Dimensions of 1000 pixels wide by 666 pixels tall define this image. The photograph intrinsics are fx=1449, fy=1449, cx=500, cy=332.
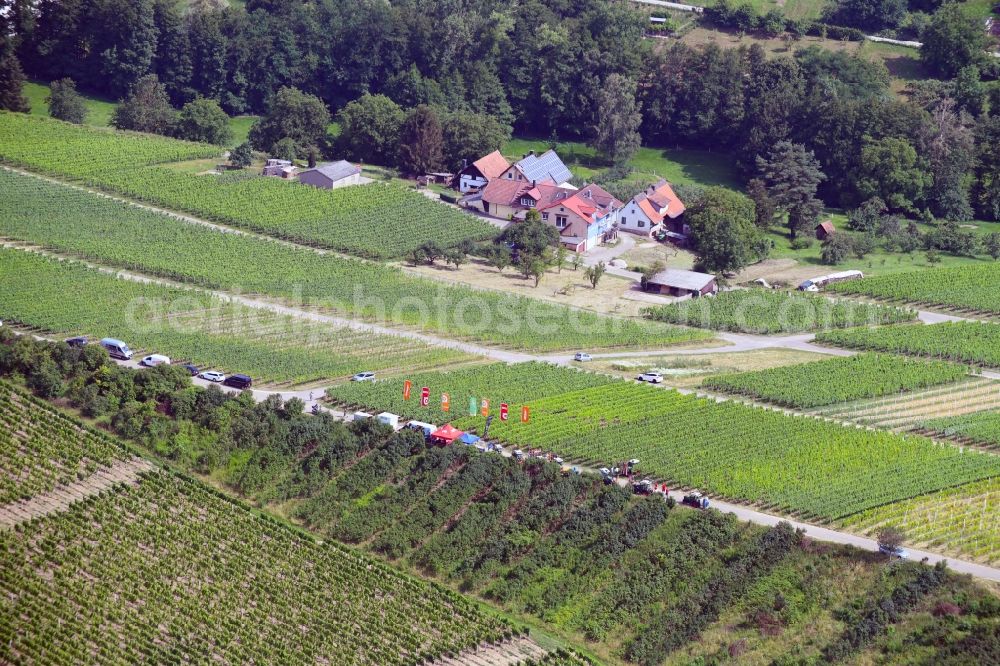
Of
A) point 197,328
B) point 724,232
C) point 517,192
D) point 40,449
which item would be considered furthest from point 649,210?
point 40,449

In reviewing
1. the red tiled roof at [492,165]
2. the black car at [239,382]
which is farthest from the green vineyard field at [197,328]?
the red tiled roof at [492,165]

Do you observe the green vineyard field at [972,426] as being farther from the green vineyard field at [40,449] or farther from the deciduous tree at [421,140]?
the deciduous tree at [421,140]

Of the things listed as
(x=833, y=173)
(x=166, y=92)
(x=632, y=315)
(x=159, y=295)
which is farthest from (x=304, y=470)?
(x=166, y=92)

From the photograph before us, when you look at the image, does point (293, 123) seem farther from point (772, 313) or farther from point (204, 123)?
point (772, 313)

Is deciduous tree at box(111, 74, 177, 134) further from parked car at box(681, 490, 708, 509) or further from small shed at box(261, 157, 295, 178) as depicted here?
parked car at box(681, 490, 708, 509)

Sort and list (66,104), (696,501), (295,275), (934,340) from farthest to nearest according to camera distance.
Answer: (66,104) → (295,275) → (934,340) → (696,501)

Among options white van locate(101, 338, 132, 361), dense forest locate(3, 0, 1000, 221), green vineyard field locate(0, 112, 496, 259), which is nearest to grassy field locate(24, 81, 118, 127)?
dense forest locate(3, 0, 1000, 221)
